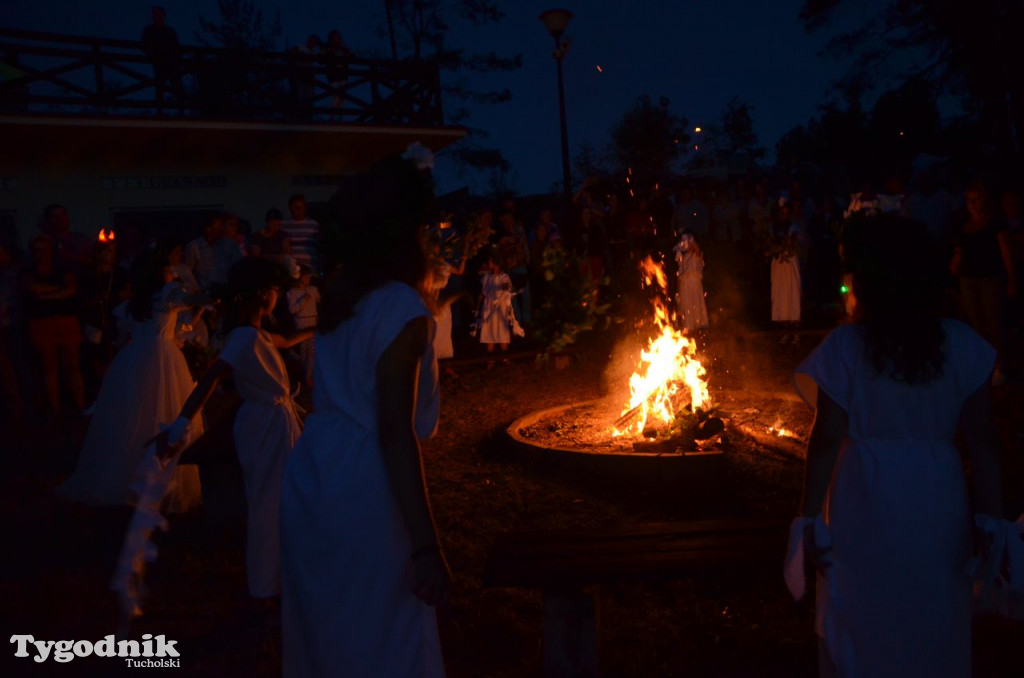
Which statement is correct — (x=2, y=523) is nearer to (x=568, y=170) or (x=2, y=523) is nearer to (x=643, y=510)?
(x=643, y=510)

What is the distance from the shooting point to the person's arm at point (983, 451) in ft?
8.59

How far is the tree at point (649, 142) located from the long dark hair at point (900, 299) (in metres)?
15.0

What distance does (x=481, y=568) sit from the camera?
516 centimetres

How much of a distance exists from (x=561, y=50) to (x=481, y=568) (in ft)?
36.6

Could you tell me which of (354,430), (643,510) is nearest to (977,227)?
(643,510)

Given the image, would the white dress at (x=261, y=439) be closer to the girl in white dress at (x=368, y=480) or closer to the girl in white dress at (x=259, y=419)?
the girl in white dress at (x=259, y=419)

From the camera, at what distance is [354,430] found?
2.45 meters

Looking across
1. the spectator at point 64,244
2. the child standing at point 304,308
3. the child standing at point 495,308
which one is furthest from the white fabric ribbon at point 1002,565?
the spectator at point 64,244

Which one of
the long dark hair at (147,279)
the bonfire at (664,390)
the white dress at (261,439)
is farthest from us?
the bonfire at (664,390)

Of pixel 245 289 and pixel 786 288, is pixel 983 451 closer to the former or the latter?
pixel 245 289

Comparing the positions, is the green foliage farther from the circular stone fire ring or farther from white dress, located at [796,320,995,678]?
white dress, located at [796,320,995,678]

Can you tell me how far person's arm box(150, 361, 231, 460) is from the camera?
3.75m

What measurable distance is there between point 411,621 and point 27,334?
991cm

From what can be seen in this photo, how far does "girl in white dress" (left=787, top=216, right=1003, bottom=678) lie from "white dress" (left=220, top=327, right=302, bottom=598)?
306cm
